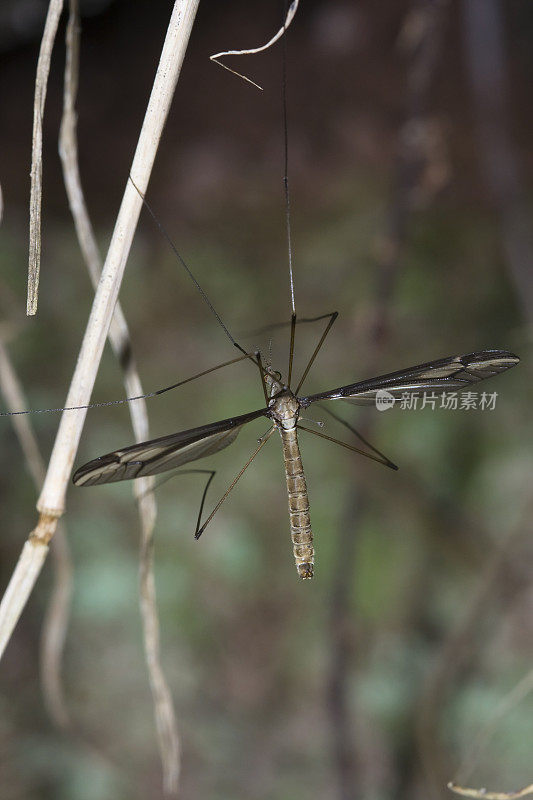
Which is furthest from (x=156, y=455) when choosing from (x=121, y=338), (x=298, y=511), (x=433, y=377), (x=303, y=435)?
(x=303, y=435)

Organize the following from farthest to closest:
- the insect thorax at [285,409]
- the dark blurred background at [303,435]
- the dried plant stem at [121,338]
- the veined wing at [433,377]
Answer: the dark blurred background at [303,435], the insect thorax at [285,409], the veined wing at [433,377], the dried plant stem at [121,338]

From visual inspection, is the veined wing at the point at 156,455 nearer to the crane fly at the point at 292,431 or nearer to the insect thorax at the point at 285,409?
the crane fly at the point at 292,431

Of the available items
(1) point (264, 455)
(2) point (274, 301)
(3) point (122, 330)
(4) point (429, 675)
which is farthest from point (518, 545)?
(3) point (122, 330)

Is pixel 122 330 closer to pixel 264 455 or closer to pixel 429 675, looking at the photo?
pixel 264 455

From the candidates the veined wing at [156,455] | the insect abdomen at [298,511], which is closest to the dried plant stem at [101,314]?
the veined wing at [156,455]

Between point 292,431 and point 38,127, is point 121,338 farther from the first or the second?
point 292,431

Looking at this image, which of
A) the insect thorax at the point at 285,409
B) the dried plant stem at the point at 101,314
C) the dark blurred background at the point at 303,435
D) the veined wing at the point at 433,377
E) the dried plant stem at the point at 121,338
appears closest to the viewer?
the dried plant stem at the point at 101,314

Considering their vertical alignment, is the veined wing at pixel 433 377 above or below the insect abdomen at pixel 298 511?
above

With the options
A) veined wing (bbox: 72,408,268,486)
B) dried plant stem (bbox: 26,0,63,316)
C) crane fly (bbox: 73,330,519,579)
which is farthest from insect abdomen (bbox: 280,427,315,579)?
dried plant stem (bbox: 26,0,63,316)
